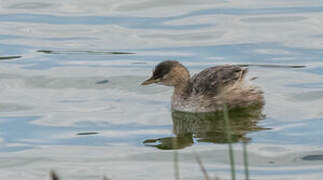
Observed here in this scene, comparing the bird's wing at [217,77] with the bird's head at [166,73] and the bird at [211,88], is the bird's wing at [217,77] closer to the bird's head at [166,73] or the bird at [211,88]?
the bird at [211,88]

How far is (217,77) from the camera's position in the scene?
13.6m

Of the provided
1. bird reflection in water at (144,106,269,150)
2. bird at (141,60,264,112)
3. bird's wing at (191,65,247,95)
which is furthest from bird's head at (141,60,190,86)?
bird reflection in water at (144,106,269,150)

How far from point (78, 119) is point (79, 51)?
3600mm

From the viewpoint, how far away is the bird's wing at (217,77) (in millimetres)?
13578

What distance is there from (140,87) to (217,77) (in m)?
1.22

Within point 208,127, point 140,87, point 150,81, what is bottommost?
point 208,127

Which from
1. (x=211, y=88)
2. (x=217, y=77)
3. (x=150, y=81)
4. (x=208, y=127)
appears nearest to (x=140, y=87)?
(x=150, y=81)

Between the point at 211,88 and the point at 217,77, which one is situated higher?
the point at 217,77

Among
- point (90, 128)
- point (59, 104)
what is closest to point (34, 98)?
point (59, 104)

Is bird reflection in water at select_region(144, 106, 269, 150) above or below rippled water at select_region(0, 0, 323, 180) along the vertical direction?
below

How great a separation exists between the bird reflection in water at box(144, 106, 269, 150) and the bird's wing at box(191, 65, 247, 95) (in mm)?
325

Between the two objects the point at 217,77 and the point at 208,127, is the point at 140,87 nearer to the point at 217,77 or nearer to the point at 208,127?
the point at 217,77

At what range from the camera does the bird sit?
13578mm

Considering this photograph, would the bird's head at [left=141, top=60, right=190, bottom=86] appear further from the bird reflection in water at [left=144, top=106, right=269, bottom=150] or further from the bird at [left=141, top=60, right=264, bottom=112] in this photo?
the bird reflection in water at [left=144, top=106, right=269, bottom=150]
